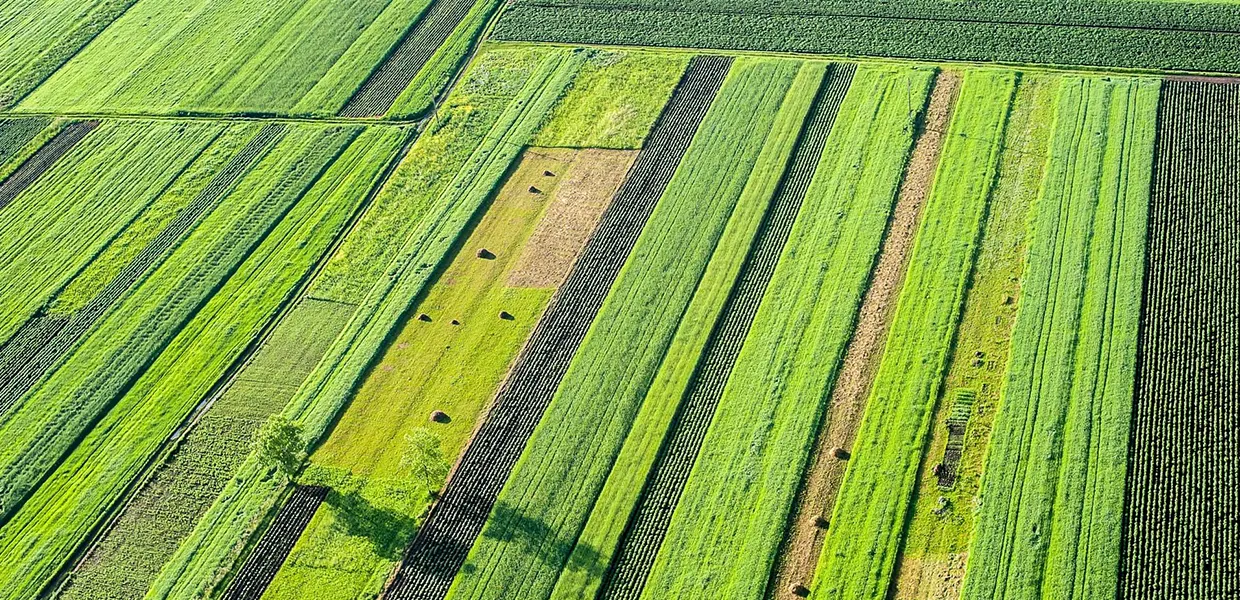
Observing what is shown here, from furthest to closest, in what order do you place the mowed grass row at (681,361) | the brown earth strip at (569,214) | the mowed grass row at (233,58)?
the mowed grass row at (233,58)
the brown earth strip at (569,214)
the mowed grass row at (681,361)

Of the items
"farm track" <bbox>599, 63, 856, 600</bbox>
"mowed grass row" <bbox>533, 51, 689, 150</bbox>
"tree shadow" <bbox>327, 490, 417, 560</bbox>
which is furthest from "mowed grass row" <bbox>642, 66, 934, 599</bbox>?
"mowed grass row" <bbox>533, 51, 689, 150</bbox>

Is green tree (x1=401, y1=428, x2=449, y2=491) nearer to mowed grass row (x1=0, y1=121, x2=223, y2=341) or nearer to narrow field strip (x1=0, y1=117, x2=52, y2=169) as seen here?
mowed grass row (x1=0, y1=121, x2=223, y2=341)

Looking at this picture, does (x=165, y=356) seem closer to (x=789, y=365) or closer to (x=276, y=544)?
(x=276, y=544)

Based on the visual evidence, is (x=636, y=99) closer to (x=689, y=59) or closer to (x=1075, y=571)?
(x=689, y=59)

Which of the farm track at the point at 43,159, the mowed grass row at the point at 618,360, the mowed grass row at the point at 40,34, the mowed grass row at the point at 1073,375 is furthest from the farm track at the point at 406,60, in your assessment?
the mowed grass row at the point at 1073,375

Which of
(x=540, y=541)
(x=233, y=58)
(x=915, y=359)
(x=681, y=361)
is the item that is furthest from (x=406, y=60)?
(x=915, y=359)

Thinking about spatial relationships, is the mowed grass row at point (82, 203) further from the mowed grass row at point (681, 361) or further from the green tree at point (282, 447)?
the mowed grass row at point (681, 361)
